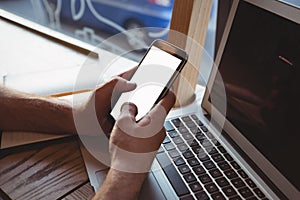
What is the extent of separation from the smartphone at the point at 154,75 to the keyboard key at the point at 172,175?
0.09 metres

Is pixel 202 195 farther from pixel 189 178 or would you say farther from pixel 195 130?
pixel 195 130

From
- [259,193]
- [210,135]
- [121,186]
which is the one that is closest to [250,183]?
[259,193]

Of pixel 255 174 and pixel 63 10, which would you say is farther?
pixel 63 10

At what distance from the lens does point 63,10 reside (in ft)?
3.40

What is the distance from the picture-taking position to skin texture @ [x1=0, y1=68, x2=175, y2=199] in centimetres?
46

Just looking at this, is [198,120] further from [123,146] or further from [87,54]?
[87,54]

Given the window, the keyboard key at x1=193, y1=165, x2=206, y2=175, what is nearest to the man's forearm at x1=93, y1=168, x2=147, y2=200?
the keyboard key at x1=193, y1=165, x2=206, y2=175

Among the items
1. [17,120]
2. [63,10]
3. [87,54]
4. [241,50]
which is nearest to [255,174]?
[241,50]

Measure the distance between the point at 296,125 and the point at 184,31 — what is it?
0.99 feet

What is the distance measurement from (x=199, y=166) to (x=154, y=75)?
0.62 ft

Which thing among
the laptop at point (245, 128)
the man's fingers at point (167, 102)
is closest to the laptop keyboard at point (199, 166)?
the laptop at point (245, 128)

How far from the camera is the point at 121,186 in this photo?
0.45 m

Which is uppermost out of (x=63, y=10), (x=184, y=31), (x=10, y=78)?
(x=184, y=31)

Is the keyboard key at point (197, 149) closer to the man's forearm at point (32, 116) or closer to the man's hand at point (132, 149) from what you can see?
the man's hand at point (132, 149)
